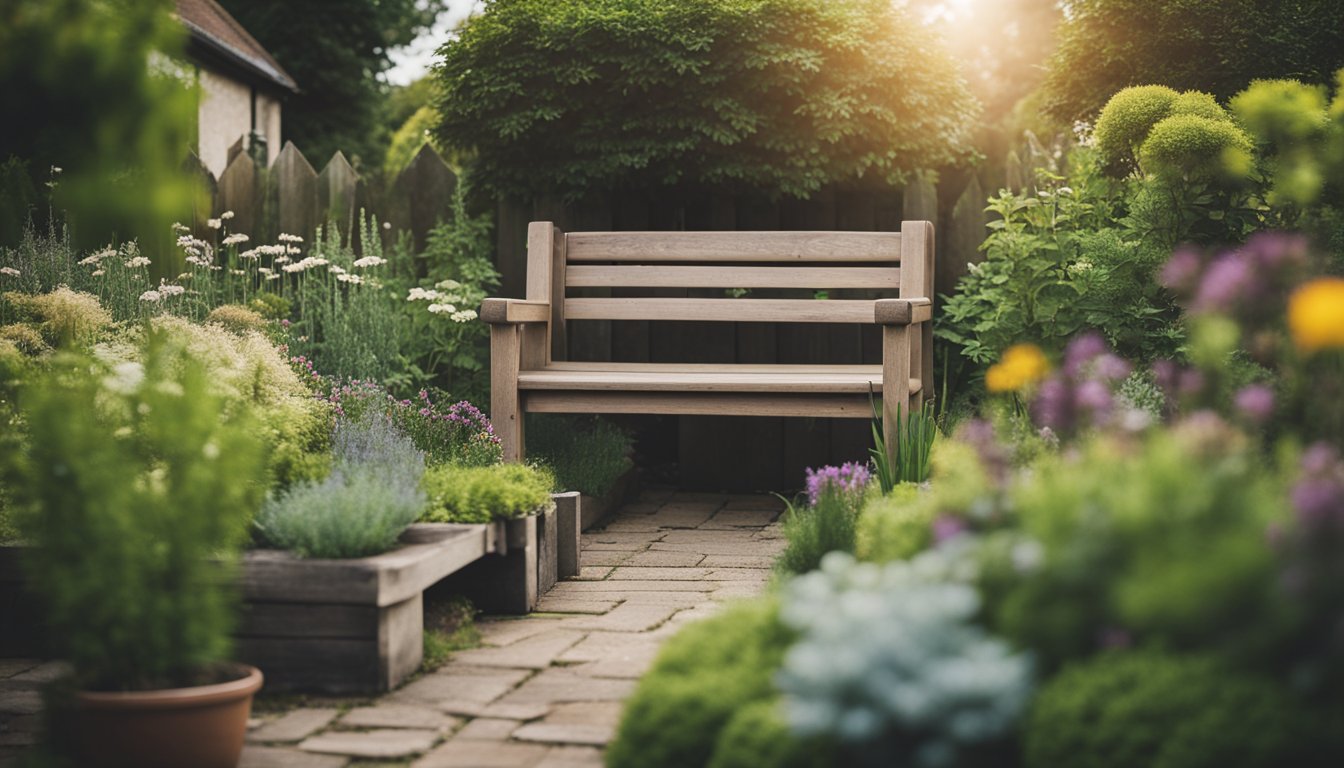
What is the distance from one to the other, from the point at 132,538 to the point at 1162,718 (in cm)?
182

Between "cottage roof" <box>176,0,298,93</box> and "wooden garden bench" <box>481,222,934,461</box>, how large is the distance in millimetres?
9242

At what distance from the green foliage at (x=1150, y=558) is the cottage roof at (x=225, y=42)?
43.8ft

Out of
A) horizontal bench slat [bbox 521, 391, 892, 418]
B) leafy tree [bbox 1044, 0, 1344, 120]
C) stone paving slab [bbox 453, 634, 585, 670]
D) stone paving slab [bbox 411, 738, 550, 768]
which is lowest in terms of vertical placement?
stone paving slab [bbox 411, 738, 550, 768]

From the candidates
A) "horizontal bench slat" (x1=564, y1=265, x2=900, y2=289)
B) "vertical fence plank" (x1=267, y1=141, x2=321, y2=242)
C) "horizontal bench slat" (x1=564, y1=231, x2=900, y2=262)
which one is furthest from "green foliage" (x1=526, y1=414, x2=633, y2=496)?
"vertical fence plank" (x1=267, y1=141, x2=321, y2=242)

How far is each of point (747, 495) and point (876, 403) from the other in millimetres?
1879

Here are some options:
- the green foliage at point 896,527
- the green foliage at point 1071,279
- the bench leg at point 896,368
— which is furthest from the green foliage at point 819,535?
the green foliage at point 1071,279

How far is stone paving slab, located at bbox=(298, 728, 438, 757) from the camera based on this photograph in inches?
107

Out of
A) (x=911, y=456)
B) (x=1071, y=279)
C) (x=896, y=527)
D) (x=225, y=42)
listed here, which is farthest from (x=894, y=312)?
(x=225, y=42)

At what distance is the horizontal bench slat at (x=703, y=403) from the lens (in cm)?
504

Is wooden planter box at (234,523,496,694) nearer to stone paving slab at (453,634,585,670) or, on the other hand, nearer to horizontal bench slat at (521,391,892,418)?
stone paving slab at (453,634,585,670)

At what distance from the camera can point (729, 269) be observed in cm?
613

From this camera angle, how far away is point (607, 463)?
5.95 meters

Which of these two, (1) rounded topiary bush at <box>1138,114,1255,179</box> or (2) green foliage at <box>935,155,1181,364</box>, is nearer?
(1) rounded topiary bush at <box>1138,114,1255,179</box>

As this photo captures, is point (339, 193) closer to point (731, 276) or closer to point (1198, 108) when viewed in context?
point (731, 276)
